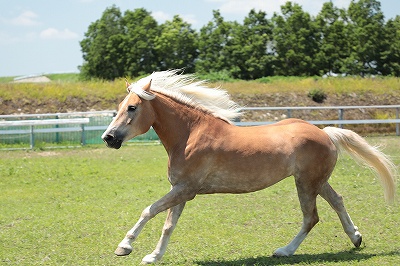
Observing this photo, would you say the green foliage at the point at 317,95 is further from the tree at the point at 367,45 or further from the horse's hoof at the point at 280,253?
the horse's hoof at the point at 280,253

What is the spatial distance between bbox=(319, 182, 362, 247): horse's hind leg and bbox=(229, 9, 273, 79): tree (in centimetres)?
3857

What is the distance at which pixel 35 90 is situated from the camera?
29656 mm

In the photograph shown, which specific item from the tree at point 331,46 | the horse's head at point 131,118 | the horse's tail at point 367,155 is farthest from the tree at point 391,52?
the horse's head at point 131,118

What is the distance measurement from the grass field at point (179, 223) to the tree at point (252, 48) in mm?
31552

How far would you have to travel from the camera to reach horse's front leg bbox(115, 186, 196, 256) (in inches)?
250

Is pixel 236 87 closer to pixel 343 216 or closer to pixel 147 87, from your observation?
pixel 343 216

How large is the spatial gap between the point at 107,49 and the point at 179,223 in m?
46.3

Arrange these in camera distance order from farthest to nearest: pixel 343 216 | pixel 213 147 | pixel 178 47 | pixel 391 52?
pixel 178 47 < pixel 391 52 < pixel 343 216 < pixel 213 147

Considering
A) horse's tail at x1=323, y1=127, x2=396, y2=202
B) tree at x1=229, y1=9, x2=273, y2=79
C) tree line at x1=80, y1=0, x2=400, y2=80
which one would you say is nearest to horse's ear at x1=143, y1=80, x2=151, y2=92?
horse's tail at x1=323, y1=127, x2=396, y2=202

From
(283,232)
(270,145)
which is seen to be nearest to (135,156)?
(283,232)

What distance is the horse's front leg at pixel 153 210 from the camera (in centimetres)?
634

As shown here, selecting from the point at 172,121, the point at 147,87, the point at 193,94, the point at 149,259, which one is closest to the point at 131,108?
the point at 147,87

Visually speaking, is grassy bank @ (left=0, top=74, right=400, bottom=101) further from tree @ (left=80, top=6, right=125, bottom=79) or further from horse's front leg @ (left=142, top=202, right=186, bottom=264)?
horse's front leg @ (left=142, top=202, right=186, bottom=264)

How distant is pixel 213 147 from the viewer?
276 inches
